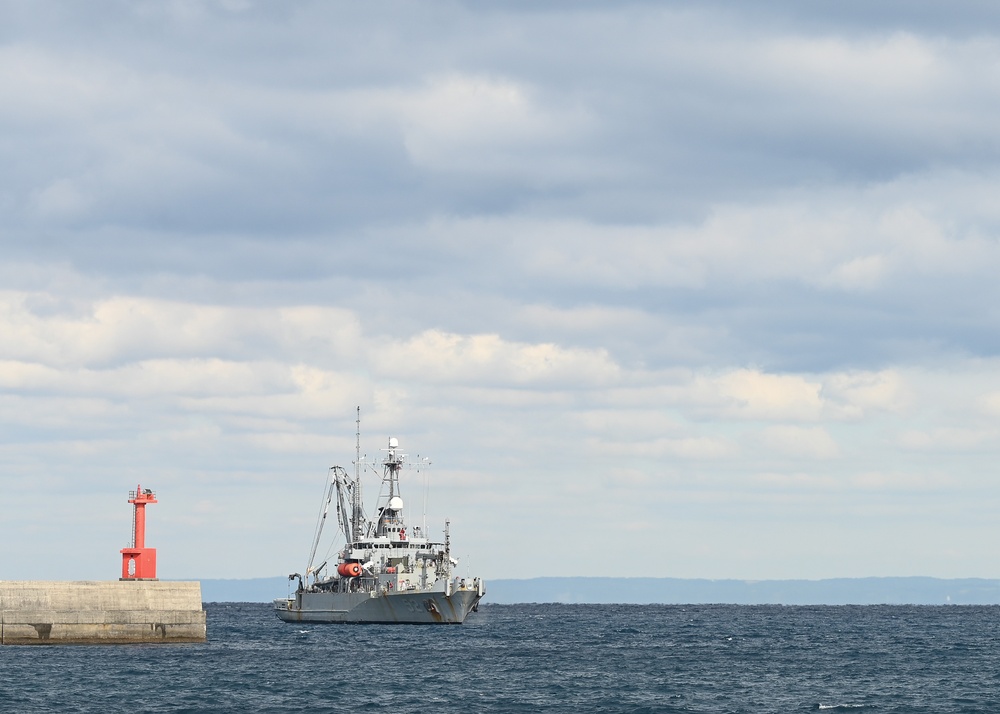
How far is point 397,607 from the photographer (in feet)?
383

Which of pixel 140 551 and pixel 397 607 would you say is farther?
pixel 397 607

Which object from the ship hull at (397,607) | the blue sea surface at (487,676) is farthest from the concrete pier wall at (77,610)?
the ship hull at (397,607)

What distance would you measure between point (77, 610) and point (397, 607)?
152 feet

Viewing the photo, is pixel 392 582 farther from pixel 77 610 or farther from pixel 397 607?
pixel 77 610

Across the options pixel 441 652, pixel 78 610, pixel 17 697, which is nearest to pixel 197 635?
pixel 78 610

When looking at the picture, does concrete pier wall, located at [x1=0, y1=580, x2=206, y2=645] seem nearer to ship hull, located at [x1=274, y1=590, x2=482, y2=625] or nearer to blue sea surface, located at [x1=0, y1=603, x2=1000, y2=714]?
blue sea surface, located at [x1=0, y1=603, x2=1000, y2=714]

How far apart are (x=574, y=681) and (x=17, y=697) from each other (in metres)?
27.5

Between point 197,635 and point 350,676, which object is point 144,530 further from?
point 350,676

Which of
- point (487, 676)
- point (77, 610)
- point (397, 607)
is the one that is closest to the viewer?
point (487, 676)

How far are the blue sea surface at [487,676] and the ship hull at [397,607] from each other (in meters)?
4.74

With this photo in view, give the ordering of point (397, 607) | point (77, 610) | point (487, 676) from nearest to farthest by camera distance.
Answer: point (487, 676) < point (77, 610) < point (397, 607)

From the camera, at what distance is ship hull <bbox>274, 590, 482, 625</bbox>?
11481 centimetres

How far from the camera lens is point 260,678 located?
227 ft

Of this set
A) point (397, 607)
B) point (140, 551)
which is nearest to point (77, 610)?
point (140, 551)
